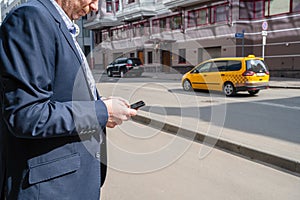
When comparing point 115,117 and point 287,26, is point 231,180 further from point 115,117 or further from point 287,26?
point 287,26

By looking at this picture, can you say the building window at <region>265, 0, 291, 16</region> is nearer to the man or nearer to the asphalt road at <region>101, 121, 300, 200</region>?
the asphalt road at <region>101, 121, 300, 200</region>

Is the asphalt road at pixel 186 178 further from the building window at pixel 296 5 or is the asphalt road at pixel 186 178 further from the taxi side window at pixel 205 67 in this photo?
the building window at pixel 296 5

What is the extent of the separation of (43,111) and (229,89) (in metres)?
11.6

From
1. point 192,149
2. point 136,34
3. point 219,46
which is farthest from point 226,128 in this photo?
point 136,34

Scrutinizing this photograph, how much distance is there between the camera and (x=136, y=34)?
33.5m

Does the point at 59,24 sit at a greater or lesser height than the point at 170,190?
greater

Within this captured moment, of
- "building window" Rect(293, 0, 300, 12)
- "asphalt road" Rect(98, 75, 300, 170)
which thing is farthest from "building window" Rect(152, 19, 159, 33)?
"asphalt road" Rect(98, 75, 300, 170)

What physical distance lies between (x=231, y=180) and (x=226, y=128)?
2494mm

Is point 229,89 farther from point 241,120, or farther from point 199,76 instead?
point 241,120

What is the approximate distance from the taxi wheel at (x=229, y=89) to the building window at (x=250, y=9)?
1277cm

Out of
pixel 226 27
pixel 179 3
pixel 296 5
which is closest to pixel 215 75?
pixel 296 5

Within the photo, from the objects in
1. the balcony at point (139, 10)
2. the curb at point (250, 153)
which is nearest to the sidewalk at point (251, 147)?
the curb at point (250, 153)

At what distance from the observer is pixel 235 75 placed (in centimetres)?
1176

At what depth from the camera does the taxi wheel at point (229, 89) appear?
11.9m
